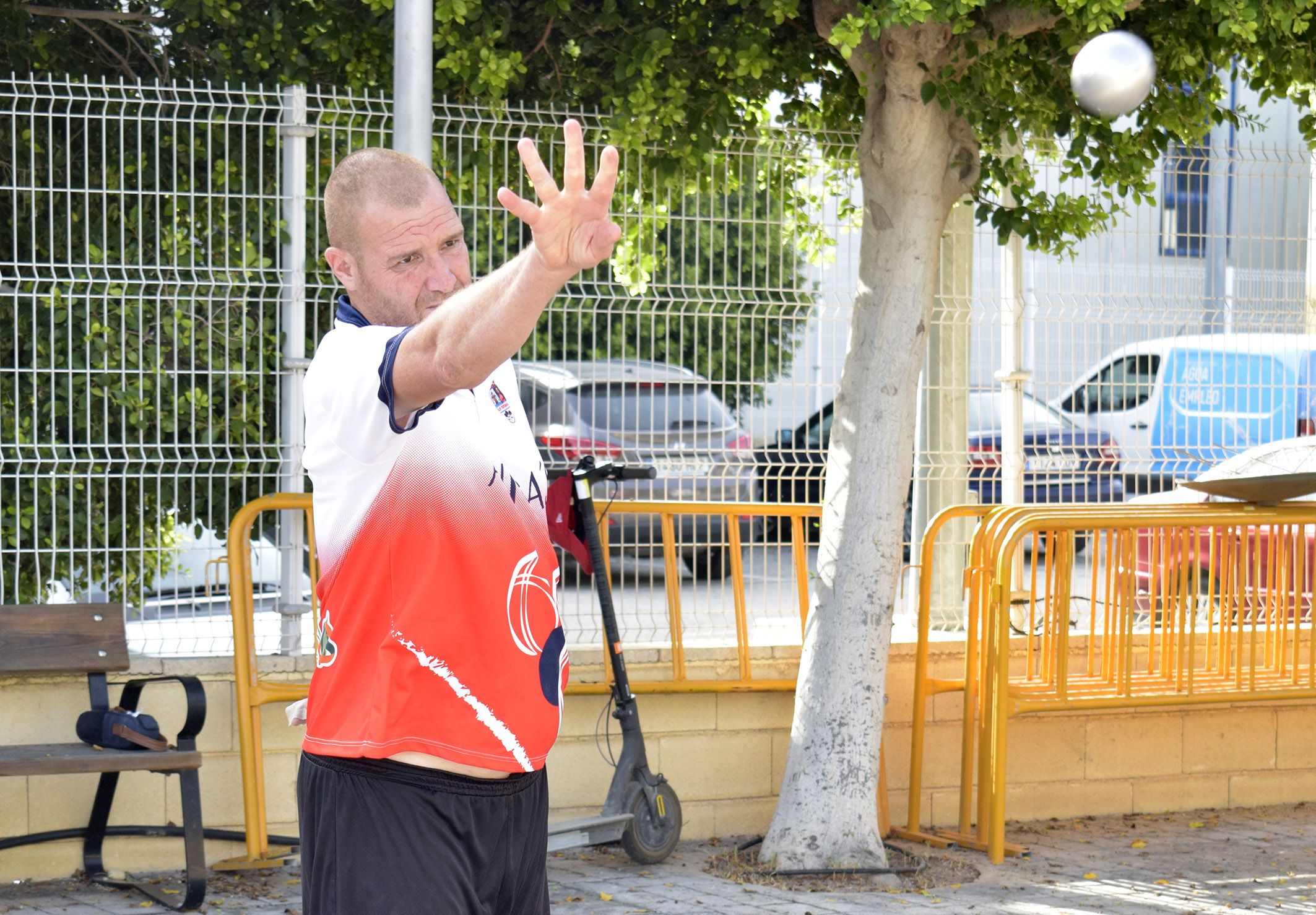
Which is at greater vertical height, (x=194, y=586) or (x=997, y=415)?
(x=997, y=415)

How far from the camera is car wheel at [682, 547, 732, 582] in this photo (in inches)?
259

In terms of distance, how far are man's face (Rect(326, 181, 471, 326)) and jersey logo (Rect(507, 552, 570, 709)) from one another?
44cm

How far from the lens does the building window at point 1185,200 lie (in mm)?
7137

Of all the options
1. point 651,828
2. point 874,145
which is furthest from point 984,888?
point 874,145

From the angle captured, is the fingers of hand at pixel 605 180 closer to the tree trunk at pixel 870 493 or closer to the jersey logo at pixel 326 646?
the jersey logo at pixel 326 646

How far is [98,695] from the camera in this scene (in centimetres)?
571

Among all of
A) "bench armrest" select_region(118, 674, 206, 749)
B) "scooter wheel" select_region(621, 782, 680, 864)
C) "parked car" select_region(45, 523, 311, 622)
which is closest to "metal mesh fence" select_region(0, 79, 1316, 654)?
"parked car" select_region(45, 523, 311, 622)

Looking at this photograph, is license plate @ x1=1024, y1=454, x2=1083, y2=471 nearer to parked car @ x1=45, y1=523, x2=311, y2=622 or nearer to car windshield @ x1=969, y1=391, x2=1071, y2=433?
car windshield @ x1=969, y1=391, x2=1071, y2=433

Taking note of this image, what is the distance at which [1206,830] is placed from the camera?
694cm

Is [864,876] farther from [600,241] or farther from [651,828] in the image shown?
[600,241]

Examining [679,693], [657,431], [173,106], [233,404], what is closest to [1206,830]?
[679,693]

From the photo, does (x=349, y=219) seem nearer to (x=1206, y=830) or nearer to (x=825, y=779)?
(x=825, y=779)

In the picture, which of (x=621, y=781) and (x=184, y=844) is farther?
(x=621, y=781)

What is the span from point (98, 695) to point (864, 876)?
2.86 metres
